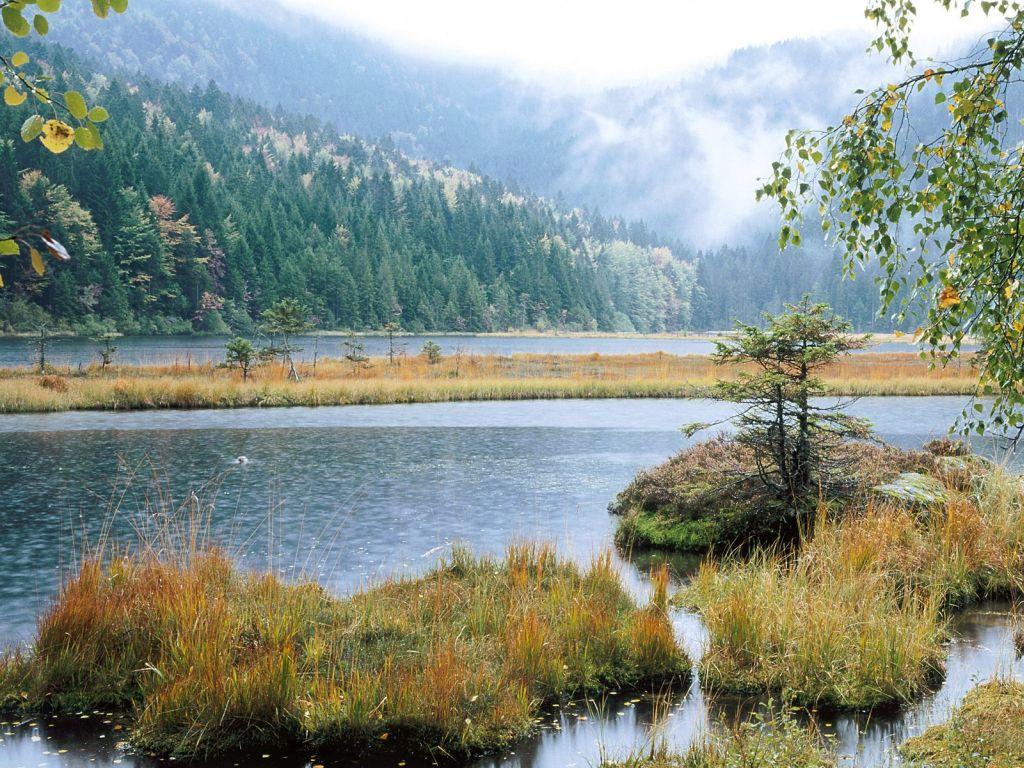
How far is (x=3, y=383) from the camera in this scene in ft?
105

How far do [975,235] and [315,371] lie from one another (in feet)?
132

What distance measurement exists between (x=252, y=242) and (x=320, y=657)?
11793 centimetres

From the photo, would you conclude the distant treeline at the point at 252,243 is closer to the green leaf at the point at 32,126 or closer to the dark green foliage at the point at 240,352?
the dark green foliage at the point at 240,352

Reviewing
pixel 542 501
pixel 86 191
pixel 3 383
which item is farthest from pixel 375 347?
pixel 542 501

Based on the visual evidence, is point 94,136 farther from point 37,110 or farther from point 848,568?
point 848,568

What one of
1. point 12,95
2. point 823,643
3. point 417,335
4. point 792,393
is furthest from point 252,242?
point 12,95

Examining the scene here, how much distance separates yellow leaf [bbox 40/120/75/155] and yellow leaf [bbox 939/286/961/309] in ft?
15.0

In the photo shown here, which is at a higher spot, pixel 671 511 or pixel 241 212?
pixel 241 212

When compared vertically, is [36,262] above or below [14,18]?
below

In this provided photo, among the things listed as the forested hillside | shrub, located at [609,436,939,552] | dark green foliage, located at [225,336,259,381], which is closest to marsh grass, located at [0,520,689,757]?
shrub, located at [609,436,939,552]

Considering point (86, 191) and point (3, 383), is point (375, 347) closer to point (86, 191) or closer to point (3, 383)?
point (86, 191)

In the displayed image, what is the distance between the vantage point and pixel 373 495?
55.7 ft

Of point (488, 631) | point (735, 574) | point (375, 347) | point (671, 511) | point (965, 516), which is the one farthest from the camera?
point (375, 347)

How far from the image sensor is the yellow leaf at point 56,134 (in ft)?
8.79
